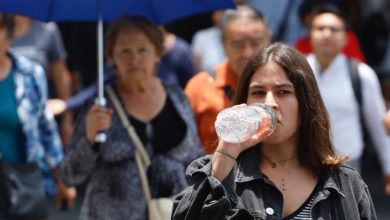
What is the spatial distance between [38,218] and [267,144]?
9.15 ft

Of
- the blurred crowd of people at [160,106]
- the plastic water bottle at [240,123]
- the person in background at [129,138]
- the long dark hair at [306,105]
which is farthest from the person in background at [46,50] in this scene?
the plastic water bottle at [240,123]

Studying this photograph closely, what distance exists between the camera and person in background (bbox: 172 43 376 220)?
13.9ft

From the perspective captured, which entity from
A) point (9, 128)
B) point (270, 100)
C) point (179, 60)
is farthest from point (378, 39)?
point (270, 100)

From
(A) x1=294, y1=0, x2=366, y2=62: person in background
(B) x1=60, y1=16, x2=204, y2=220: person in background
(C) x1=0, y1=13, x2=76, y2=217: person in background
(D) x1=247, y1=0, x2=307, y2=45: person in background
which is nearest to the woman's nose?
(B) x1=60, y1=16, x2=204, y2=220: person in background

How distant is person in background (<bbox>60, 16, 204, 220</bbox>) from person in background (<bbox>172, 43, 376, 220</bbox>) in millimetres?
1806

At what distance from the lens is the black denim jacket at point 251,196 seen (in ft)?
13.9

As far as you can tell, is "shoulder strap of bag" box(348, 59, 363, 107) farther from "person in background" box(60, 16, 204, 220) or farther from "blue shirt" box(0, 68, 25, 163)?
"blue shirt" box(0, 68, 25, 163)

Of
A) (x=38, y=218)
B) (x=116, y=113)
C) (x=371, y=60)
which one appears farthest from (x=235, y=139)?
(x=371, y=60)

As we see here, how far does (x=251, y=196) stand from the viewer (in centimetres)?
436

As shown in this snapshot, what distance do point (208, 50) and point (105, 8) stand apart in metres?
2.62

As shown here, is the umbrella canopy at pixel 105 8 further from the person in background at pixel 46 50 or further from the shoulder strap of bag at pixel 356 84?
the person in background at pixel 46 50

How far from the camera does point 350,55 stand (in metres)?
8.71

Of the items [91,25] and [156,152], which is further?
[91,25]

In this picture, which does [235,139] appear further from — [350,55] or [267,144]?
[350,55]
